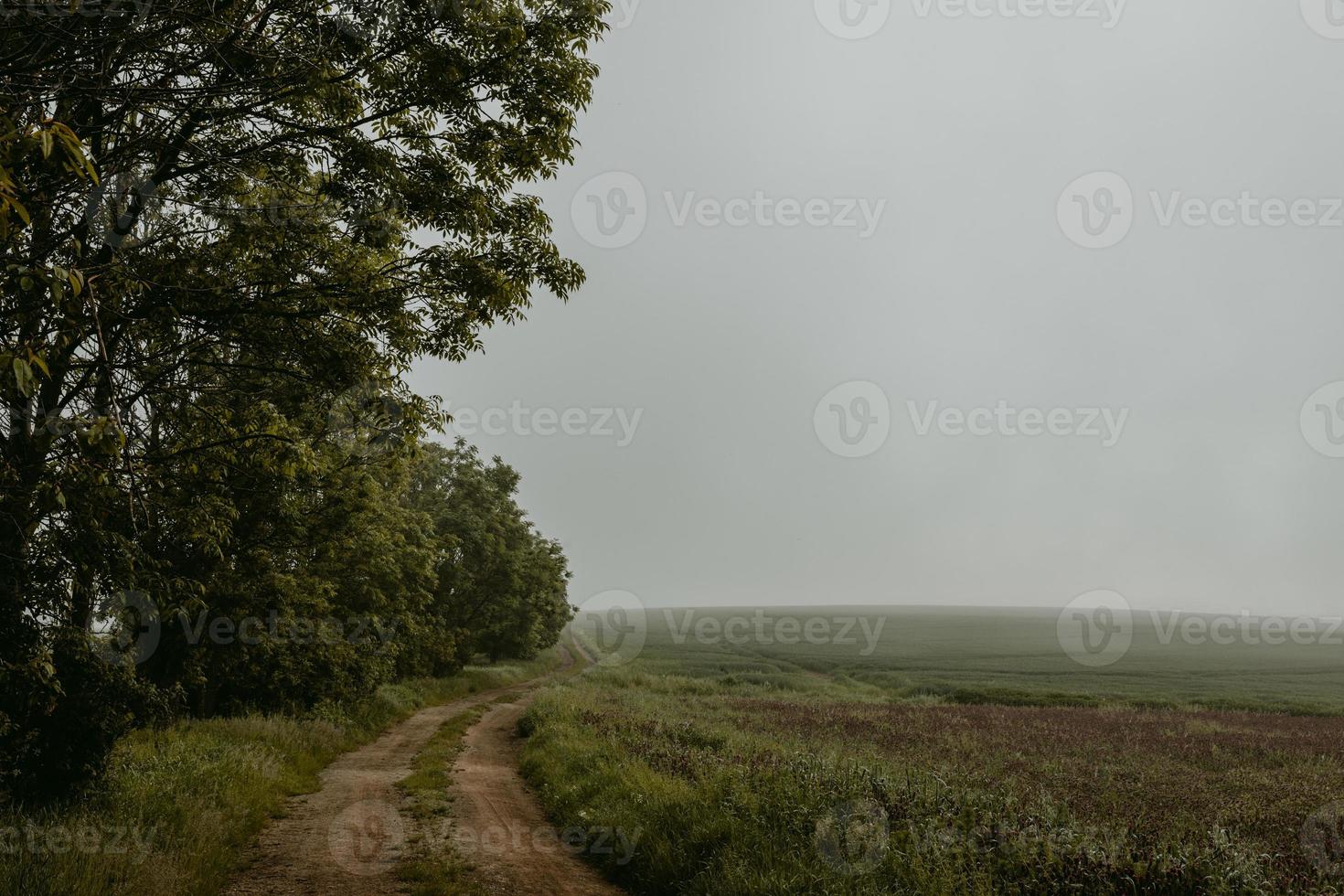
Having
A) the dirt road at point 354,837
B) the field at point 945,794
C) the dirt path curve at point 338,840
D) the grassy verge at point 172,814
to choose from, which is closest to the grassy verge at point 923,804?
the field at point 945,794

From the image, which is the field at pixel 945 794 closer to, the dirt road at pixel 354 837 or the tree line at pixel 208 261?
the dirt road at pixel 354 837

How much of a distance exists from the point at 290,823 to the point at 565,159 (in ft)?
38.6

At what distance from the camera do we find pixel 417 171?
8.32 m

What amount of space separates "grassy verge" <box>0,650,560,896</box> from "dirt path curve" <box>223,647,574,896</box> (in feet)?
1.25

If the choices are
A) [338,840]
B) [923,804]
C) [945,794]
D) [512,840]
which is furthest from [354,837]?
[945,794]

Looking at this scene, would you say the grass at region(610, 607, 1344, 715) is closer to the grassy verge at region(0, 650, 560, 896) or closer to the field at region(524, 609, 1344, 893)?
the field at region(524, 609, 1344, 893)

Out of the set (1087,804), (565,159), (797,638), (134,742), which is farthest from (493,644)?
(797,638)

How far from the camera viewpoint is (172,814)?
32.7 ft

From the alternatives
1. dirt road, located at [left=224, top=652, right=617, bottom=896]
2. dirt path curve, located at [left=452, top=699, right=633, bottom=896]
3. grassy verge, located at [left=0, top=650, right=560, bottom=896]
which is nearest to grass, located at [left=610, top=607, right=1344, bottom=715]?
dirt path curve, located at [left=452, top=699, right=633, bottom=896]

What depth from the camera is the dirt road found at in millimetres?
8719

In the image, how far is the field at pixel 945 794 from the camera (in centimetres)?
736

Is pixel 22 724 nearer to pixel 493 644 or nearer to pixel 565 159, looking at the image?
pixel 565 159

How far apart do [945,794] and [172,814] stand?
37.7ft

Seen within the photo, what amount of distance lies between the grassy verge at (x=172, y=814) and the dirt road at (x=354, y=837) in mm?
415
